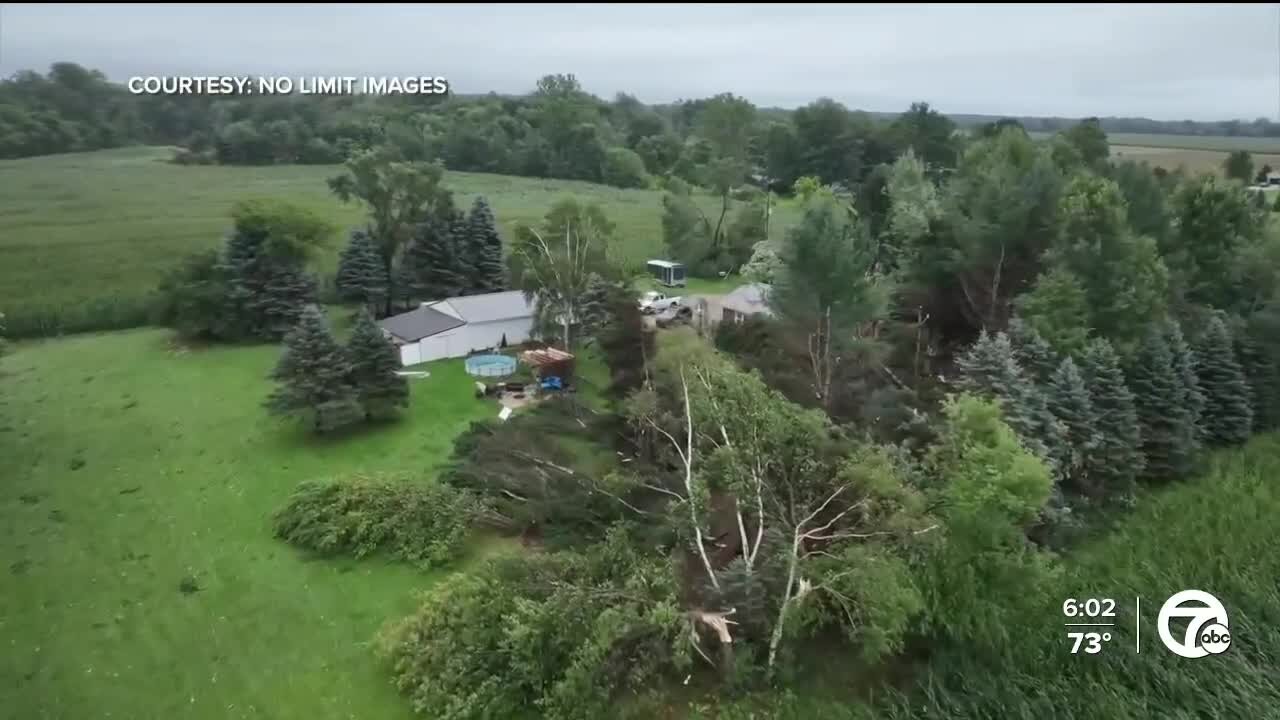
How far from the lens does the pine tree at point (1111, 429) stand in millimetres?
14203

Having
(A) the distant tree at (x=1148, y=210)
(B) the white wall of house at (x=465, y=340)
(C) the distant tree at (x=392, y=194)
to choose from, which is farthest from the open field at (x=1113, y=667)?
(C) the distant tree at (x=392, y=194)

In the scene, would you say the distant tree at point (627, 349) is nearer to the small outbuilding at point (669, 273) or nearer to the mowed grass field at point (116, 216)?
the mowed grass field at point (116, 216)

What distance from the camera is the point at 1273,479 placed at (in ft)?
48.7

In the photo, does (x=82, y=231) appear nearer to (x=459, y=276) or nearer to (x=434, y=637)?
(x=459, y=276)

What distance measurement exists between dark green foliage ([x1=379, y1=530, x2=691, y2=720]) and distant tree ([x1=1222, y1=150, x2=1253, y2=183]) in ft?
114

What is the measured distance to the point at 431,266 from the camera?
2591 cm

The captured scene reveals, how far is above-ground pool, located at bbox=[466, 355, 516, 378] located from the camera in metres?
20.5

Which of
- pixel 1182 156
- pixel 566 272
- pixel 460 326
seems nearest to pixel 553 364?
pixel 566 272

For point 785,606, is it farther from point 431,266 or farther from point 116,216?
point 116,216

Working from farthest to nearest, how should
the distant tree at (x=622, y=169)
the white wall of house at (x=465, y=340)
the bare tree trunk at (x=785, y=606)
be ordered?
the distant tree at (x=622, y=169)
the white wall of house at (x=465, y=340)
the bare tree trunk at (x=785, y=606)

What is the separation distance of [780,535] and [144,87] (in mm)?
21516

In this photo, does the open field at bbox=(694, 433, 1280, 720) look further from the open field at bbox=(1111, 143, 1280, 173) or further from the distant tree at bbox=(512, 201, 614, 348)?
the open field at bbox=(1111, 143, 1280, 173)

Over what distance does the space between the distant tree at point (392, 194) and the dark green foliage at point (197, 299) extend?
4.52m

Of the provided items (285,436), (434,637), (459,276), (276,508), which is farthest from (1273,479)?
(459,276)
